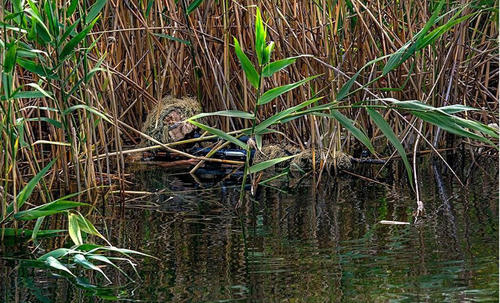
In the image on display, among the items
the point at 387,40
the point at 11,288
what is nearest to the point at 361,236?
the point at 11,288

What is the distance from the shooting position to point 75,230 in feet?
6.30

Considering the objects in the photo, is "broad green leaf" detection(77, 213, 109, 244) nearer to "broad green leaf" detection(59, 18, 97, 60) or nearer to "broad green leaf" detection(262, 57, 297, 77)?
"broad green leaf" detection(59, 18, 97, 60)

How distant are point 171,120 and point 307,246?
1.55 metres

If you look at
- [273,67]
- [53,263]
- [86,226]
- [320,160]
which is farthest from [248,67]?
[320,160]

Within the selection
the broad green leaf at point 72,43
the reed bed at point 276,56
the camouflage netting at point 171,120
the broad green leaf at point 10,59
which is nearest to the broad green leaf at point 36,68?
the broad green leaf at point 72,43

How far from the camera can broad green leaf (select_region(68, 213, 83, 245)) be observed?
1.88 meters

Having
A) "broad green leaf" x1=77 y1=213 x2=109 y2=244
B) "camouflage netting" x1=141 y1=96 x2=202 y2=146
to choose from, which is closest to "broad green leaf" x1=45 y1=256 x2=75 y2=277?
"broad green leaf" x1=77 y1=213 x2=109 y2=244

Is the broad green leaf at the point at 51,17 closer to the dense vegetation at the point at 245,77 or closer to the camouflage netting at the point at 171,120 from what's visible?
the dense vegetation at the point at 245,77

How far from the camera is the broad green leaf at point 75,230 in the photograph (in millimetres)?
1878

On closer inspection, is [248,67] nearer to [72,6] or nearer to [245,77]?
[72,6]

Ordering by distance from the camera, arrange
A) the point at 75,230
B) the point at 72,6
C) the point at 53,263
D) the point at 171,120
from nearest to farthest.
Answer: the point at 53,263, the point at 75,230, the point at 72,6, the point at 171,120

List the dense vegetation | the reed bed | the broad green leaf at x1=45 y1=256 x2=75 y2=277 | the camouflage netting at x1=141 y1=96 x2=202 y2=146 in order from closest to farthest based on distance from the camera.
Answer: the broad green leaf at x1=45 y1=256 x2=75 y2=277 → the dense vegetation → the reed bed → the camouflage netting at x1=141 y1=96 x2=202 y2=146

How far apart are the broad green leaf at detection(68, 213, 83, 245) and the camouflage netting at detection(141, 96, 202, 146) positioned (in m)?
1.44

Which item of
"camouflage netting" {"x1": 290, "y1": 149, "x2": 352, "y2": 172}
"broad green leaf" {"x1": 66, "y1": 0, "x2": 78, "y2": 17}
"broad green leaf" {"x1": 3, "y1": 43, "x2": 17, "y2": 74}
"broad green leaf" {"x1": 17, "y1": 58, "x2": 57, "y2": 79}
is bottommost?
"camouflage netting" {"x1": 290, "y1": 149, "x2": 352, "y2": 172}
